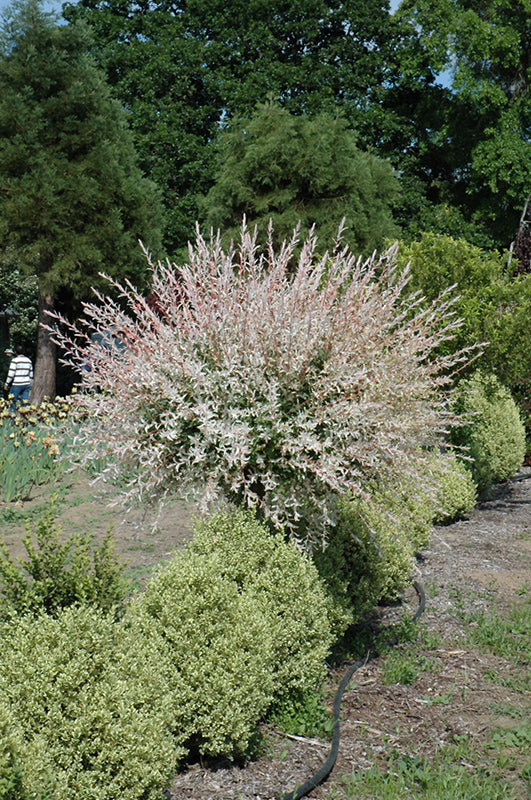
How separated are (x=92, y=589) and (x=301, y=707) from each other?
1.35 m

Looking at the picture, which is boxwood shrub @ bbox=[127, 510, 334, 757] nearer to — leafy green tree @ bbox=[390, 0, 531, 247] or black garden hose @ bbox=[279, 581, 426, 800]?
black garden hose @ bbox=[279, 581, 426, 800]

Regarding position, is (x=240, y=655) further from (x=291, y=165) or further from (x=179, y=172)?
(x=179, y=172)

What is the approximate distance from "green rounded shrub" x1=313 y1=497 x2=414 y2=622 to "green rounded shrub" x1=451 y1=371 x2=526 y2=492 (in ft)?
14.5

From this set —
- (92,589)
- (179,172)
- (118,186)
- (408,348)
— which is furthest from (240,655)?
(179,172)

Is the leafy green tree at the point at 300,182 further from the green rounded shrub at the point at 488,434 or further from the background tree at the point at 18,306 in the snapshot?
the background tree at the point at 18,306

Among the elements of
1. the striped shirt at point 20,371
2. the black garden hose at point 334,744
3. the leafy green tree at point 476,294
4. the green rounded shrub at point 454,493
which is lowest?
the black garden hose at point 334,744

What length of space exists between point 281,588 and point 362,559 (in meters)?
1.04

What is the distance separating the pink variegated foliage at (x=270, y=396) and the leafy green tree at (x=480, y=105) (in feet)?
51.9

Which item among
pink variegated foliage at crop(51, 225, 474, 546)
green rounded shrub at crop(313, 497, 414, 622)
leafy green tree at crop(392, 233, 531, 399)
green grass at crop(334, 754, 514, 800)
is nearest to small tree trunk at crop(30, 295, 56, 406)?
leafy green tree at crop(392, 233, 531, 399)

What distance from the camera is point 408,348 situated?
4.32m

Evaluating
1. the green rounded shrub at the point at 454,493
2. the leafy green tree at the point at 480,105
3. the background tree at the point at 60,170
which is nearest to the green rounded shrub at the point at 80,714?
the green rounded shrub at the point at 454,493

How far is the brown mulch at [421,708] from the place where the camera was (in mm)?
3135

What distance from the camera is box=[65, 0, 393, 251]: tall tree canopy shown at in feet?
60.9

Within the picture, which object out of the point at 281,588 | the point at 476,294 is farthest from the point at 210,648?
the point at 476,294
